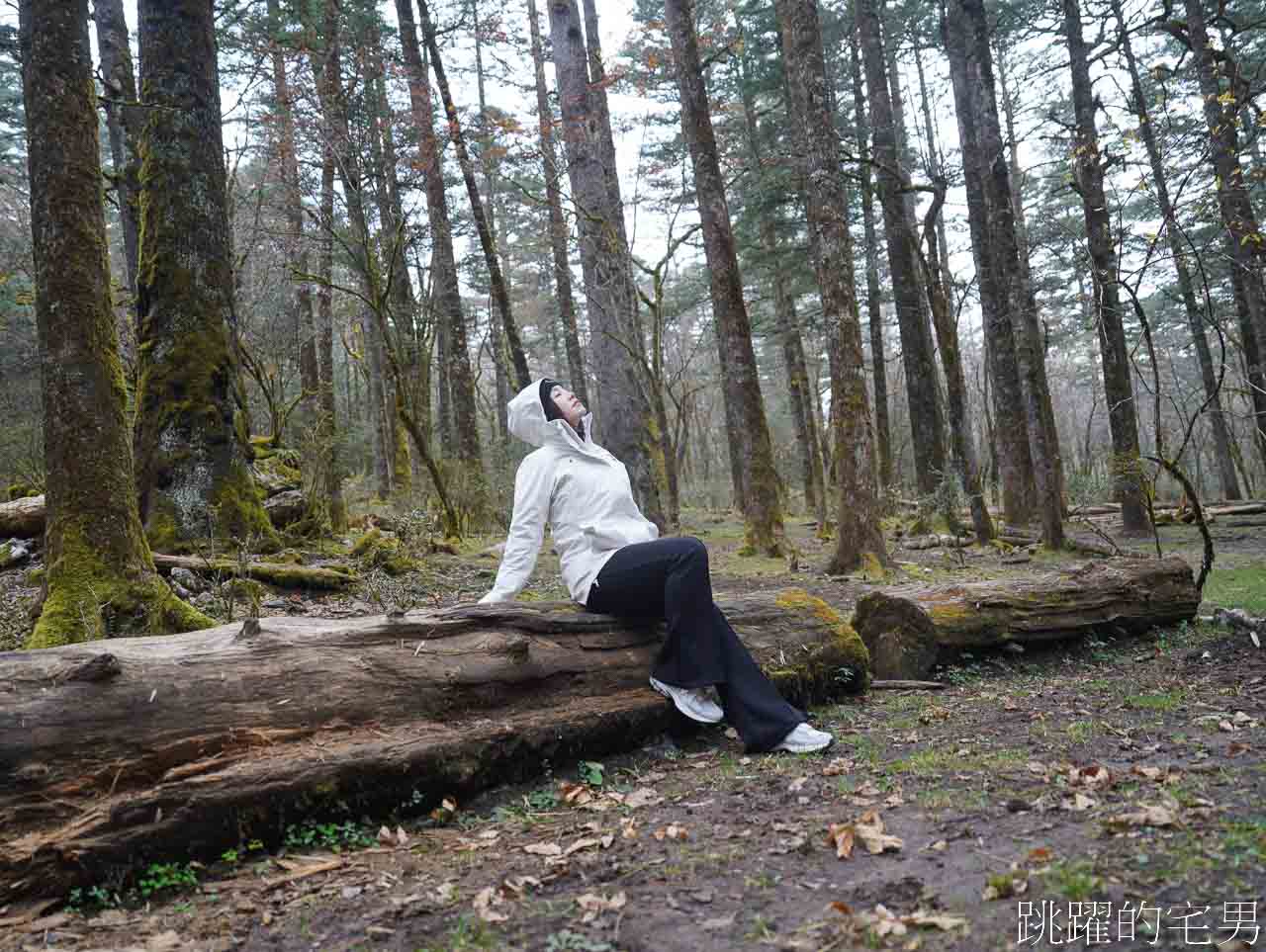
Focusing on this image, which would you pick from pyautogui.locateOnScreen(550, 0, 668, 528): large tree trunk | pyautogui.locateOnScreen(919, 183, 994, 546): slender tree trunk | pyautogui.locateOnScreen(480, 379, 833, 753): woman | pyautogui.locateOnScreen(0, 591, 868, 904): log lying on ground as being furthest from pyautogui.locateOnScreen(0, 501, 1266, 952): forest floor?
pyautogui.locateOnScreen(919, 183, 994, 546): slender tree trunk

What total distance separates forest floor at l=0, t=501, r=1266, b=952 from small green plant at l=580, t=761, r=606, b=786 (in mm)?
19

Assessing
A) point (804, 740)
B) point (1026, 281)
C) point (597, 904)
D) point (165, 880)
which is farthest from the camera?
point (1026, 281)

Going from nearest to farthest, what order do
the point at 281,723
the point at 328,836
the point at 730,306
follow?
the point at 328,836, the point at 281,723, the point at 730,306

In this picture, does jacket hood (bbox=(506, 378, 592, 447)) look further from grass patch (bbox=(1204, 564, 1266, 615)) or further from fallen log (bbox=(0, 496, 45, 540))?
fallen log (bbox=(0, 496, 45, 540))

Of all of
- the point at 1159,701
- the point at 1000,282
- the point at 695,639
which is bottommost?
the point at 1159,701

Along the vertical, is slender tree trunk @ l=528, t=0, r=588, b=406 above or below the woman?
above

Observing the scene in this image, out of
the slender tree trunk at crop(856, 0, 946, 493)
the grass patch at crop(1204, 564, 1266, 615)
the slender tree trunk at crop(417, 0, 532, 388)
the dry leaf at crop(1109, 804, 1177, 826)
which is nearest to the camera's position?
the dry leaf at crop(1109, 804, 1177, 826)

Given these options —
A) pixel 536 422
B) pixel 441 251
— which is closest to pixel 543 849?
pixel 536 422

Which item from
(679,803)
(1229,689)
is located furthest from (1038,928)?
(1229,689)

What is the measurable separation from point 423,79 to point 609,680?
49.6ft

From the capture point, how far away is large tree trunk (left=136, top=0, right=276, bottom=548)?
7.38 m

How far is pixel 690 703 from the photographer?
4.59 m

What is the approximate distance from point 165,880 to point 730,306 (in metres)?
10.3

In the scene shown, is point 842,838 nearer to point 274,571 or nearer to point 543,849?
point 543,849
